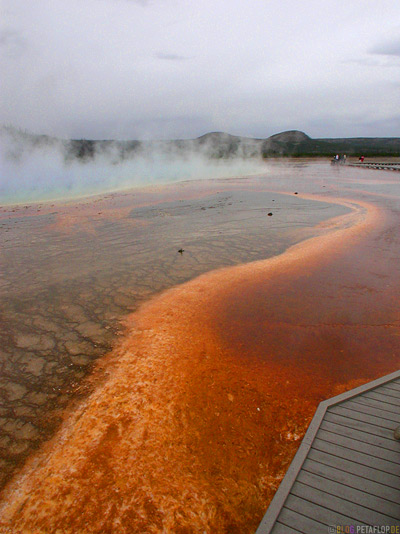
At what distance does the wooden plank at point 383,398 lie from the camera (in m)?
2.98

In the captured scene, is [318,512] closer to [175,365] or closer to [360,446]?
[360,446]

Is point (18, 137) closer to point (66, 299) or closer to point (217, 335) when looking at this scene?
point (66, 299)

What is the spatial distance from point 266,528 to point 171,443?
45.9 inches

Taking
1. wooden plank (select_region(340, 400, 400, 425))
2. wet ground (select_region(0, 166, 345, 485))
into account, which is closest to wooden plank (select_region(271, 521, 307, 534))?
wooden plank (select_region(340, 400, 400, 425))

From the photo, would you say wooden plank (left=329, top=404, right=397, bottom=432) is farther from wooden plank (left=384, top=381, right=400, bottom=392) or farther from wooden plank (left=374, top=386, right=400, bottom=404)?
wooden plank (left=384, top=381, right=400, bottom=392)

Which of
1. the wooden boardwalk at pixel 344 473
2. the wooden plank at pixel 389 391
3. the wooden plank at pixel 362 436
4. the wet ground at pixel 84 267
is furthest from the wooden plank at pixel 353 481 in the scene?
the wet ground at pixel 84 267

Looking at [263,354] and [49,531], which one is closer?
[49,531]

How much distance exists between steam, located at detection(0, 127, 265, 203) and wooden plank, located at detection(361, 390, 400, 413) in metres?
20.4

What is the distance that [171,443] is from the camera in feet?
9.78

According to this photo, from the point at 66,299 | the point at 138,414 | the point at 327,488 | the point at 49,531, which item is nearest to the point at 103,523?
the point at 49,531

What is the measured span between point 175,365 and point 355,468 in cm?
221

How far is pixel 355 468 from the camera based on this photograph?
2.43 metres

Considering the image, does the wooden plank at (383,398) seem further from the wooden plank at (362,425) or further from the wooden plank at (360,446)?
the wooden plank at (360,446)

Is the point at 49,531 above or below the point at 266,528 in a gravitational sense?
below
